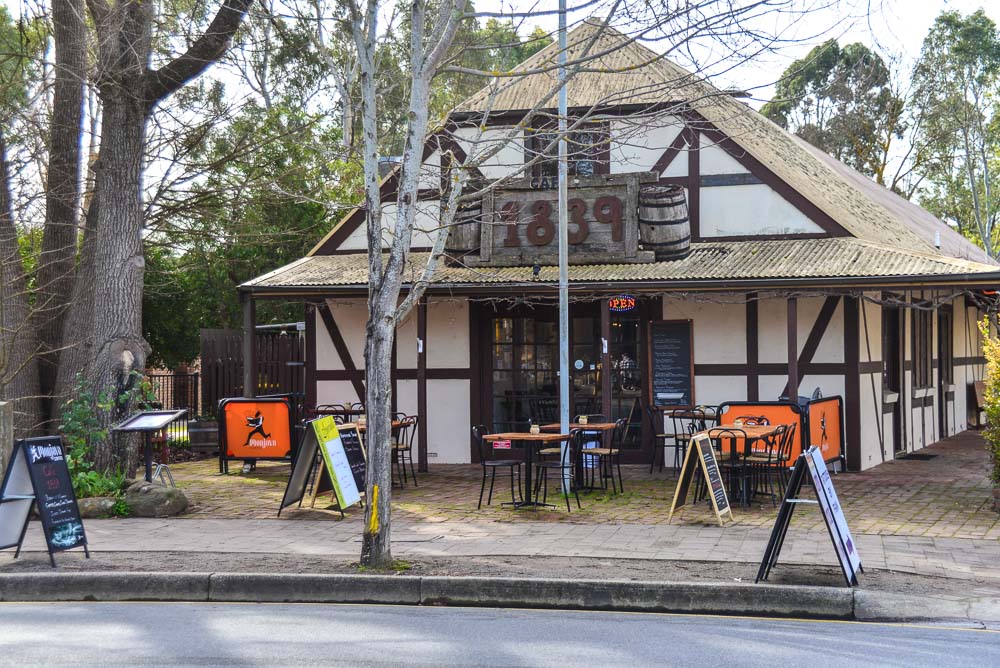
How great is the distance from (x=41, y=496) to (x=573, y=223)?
8.21m

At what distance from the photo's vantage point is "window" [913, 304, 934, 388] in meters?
17.9

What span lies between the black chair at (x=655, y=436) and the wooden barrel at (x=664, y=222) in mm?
2175

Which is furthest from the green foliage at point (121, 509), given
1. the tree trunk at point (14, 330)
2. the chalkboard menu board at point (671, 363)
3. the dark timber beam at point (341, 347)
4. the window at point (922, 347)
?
the window at point (922, 347)

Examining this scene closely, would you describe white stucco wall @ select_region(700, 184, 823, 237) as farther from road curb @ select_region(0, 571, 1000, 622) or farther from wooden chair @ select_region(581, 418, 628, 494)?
road curb @ select_region(0, 571, 1000, 622)

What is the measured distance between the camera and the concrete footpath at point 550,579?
7.50 metres

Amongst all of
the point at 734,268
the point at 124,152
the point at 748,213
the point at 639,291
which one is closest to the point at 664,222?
the point at 639,291

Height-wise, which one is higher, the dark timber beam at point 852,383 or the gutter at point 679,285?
the gutter at point 679,285

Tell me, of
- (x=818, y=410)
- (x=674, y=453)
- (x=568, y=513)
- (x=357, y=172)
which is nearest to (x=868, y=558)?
(x=568, y=513)

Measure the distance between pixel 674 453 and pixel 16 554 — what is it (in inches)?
353

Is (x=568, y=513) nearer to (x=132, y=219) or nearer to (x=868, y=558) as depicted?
(x=868, y=558)

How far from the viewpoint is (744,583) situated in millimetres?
7742

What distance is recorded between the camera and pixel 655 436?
48.8 ft

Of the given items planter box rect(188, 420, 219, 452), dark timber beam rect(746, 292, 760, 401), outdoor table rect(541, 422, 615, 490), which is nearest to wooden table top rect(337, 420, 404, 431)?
outdoor table rect(541, 422, 615, 490)

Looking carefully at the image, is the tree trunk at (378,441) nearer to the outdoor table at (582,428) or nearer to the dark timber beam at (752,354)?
the outdoor table at (582,428)
